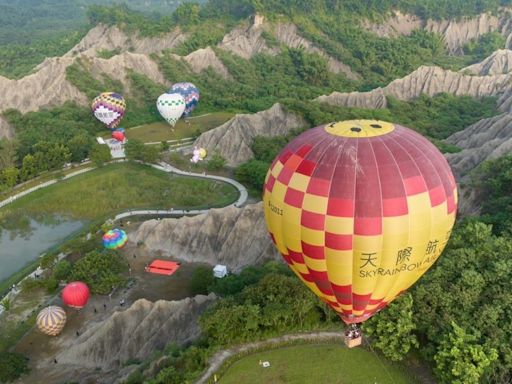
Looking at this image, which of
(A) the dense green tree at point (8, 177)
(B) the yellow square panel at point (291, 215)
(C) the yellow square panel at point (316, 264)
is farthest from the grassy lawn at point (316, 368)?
(A) the dense green tree at point (8, 177)

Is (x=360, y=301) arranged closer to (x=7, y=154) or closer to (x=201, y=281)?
(x=201, y=281)

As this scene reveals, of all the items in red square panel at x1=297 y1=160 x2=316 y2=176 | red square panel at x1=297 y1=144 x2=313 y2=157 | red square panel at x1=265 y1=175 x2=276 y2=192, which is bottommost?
red square panel at x1=265 y1=175 x2=276 y2=192

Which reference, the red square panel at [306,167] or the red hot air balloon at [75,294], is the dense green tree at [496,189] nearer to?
the red square panel at [306,167]

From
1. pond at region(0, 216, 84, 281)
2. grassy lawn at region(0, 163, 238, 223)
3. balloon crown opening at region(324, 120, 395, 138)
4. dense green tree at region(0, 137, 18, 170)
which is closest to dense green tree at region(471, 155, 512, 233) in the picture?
balloon crown opening at region(324, 120, 395, 138)

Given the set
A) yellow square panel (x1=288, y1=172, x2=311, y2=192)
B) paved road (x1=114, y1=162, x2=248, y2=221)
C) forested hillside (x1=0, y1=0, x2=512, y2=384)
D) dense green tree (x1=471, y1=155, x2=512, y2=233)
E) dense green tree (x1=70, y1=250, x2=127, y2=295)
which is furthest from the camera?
paved road (x1=114, y1=162, x2=248, y2=221)

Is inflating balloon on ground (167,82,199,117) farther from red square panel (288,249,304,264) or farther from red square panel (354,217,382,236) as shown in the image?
red square panel (354,217,382,236)

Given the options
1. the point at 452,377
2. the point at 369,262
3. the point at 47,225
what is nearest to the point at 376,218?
the point at 369,262

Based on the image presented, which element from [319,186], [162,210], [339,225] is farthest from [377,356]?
[162,210]
